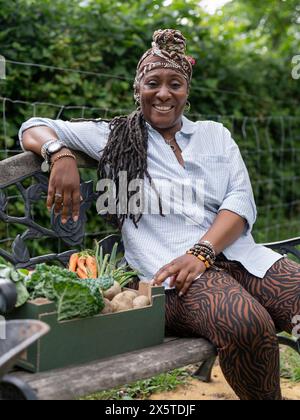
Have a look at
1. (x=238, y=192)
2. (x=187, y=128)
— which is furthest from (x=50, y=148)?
(x=238, y=192)

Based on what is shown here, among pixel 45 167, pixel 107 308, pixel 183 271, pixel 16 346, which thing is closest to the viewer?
pixel 16 346

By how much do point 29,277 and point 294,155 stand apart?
19.3 feet

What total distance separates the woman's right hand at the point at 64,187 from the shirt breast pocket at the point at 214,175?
22.9 inches

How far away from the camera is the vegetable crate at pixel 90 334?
2168 millimetres

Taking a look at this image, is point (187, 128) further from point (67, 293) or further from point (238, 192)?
point (67, 293)

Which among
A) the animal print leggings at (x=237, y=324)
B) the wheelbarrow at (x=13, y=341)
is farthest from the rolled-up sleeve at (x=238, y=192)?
the wheelbarrow at (x=13, y=341)

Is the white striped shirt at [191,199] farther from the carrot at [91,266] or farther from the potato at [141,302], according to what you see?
the potato at [141,302]

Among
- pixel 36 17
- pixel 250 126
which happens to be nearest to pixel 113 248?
pixel 36 17

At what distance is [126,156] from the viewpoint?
117 inches

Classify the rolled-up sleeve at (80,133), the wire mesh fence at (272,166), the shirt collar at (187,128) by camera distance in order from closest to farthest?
the rolled-up sleeve at (80,133), the shirt collar at (187,128), the wire mesh fence at (272,166)

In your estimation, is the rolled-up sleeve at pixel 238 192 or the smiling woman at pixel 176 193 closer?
the smiling woman at pixel 176 193

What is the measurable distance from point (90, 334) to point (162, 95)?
1.17 m

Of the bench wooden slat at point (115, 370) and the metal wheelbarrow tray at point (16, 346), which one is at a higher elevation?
the metal wheelbarrow tray at point (16, 346)

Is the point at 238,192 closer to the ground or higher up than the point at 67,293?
higher up
